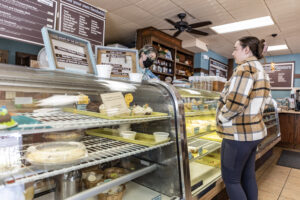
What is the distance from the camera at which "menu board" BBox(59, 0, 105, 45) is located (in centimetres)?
355

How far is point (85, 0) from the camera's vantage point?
400 centimetres

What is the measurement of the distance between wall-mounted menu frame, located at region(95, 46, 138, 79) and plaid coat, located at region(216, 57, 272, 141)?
0.89 meters

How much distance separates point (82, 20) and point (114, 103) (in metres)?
2.97

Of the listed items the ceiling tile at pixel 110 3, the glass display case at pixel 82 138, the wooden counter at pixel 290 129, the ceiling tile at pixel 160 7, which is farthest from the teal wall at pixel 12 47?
the wooden counter at pixel 290 129

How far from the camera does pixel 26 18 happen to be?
3133 millimetres

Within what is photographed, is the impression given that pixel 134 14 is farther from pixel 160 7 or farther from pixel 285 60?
pixel 285 60

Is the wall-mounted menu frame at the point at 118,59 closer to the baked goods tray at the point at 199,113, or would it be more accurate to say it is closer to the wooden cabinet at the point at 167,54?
the baked goods tray at the point at 199,113

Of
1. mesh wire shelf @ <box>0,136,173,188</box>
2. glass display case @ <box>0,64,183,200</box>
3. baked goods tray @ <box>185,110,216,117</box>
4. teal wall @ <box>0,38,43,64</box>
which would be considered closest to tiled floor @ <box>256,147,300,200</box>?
baked goods tray @ <box>185,110,216,117</box>

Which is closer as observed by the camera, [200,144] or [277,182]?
[200,144]

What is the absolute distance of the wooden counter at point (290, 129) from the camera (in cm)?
545

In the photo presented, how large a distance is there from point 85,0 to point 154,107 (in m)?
3.29

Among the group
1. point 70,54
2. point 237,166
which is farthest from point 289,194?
point 70,54

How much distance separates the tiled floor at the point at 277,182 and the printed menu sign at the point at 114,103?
2.35 metres

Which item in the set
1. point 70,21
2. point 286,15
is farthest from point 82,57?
point 286,15
